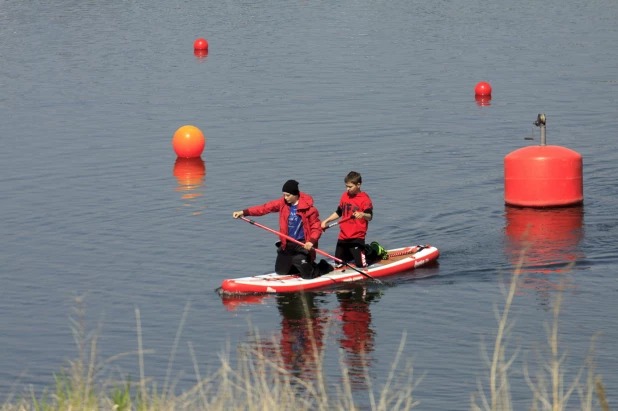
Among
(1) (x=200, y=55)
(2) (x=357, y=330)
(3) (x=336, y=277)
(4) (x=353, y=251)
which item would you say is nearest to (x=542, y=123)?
(4) (x=353, y=251)

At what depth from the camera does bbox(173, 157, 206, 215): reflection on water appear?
2083 centimetres

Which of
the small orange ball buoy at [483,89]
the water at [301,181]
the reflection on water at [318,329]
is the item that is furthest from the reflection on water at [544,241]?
the small orange ball buoy at [483,89]

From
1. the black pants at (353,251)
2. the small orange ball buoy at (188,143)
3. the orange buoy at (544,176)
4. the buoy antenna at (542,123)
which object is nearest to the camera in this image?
the black pants at (353,251)

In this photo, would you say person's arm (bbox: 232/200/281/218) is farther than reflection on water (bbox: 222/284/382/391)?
Yes

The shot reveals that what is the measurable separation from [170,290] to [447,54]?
26262 millimetres

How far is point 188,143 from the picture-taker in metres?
24.6

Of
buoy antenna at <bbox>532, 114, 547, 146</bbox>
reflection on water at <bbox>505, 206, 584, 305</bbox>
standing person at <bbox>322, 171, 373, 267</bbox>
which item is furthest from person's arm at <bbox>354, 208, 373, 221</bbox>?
buoy antenna at <bbox>532, 114, 547, 146</bbox>

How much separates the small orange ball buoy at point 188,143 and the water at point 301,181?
35 centimetres

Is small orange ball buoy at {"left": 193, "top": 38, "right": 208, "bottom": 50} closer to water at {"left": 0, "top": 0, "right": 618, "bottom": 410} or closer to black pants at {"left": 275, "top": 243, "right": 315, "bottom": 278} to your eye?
water at {"left": 0, "top": 0, "right": 618, "bottom": 410}

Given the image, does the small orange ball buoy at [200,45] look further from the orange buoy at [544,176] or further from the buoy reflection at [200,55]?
the orange buoy at [544,176]

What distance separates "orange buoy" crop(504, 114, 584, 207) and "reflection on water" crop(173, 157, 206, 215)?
211 inches

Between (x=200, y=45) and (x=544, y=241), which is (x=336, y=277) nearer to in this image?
(x=544, y=241)

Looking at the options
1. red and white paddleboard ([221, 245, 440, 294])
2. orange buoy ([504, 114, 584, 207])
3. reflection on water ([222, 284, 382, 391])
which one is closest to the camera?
reflection on water ([222, 284, 382, 391])

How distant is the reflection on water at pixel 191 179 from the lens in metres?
20.8
